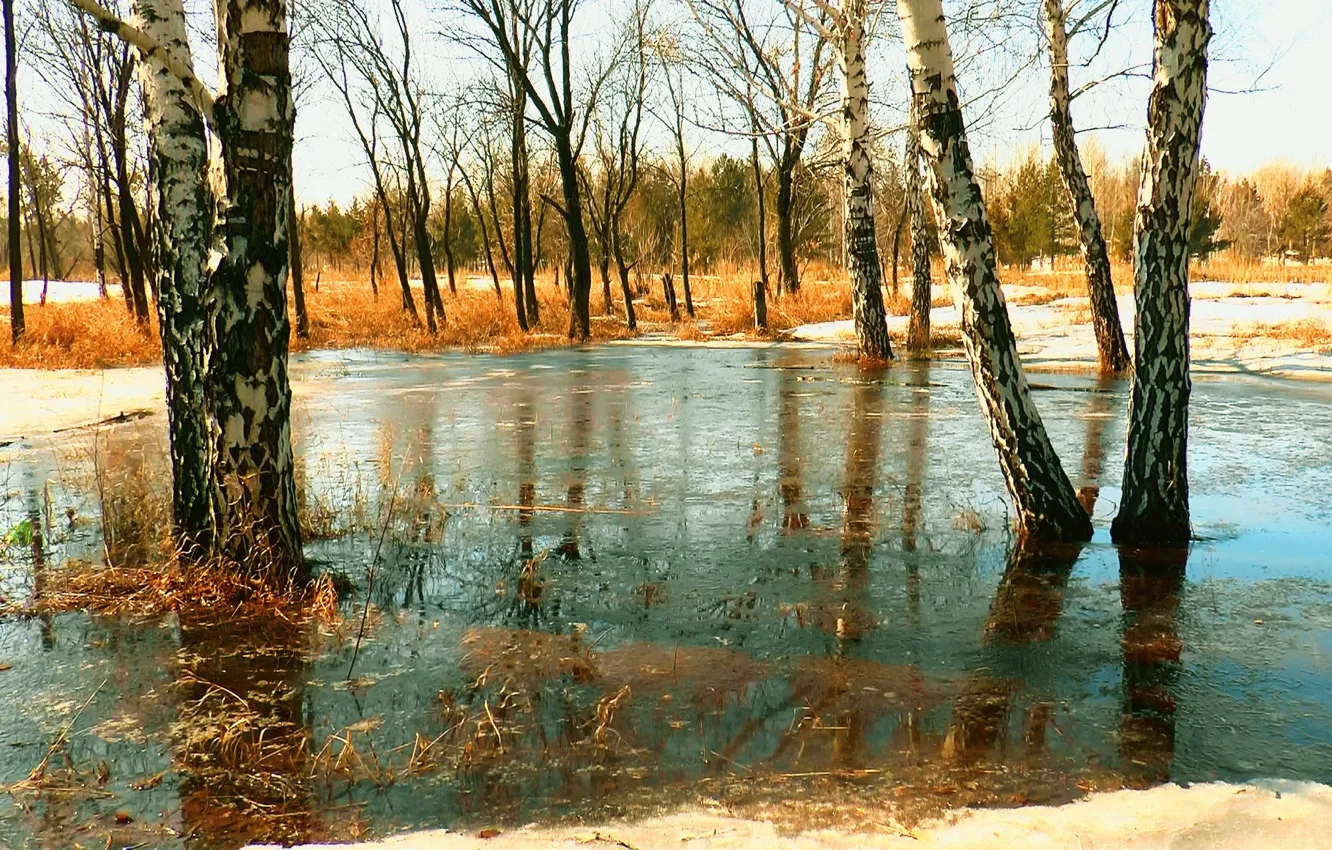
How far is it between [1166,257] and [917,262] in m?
11.9

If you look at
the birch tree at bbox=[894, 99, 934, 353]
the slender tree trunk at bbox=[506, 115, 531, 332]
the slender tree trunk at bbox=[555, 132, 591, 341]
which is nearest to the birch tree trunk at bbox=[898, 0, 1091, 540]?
the birch tree at bbox=[894, 99, 934, 353]

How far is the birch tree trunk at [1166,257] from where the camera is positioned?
16.5 feet

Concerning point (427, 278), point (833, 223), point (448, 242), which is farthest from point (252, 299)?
point (833, 223)

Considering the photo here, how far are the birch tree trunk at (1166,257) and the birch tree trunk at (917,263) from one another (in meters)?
11.5

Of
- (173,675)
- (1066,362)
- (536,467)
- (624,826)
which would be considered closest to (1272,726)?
(624,826)

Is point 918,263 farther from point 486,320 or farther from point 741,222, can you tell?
point 741,222

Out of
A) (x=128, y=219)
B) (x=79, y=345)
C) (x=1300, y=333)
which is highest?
(x=128, y=219)

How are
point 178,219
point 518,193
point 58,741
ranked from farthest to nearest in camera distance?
point 518,193, point 178,219, point 58,741

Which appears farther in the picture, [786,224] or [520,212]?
[786,224]

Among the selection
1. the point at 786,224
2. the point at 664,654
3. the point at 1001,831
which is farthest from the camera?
the point at 786,224

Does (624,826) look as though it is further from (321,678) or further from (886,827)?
(321,678)

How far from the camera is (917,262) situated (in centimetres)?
1677

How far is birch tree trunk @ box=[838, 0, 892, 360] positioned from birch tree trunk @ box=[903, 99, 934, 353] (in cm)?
139

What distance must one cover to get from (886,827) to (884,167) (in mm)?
36884
